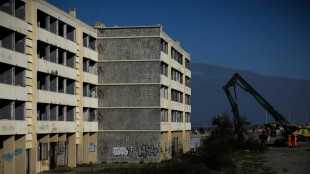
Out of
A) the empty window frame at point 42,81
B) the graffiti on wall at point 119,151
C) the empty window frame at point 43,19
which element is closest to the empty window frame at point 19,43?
the empty window frame at point 43,19

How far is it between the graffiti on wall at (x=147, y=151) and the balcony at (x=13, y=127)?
2023cm

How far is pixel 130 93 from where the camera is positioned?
195ft

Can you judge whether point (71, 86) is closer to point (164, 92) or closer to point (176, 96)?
point (164, 92)

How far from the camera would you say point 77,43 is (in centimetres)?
5234

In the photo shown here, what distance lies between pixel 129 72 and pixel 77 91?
8.63 m

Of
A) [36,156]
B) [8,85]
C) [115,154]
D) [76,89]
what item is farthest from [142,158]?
[8,85]

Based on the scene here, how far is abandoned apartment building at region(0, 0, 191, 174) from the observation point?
129ft

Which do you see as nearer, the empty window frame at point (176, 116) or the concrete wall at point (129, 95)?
the concrete wall at point (129, 95)

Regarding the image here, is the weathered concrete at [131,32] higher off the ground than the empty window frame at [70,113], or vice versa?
the weathered concrete at [131,32]

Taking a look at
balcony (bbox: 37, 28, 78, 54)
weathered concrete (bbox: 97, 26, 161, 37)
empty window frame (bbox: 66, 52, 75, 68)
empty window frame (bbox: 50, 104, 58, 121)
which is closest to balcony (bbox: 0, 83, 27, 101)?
balcony (bbox: 37, 28, 78, 54)

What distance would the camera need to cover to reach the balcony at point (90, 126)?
54969 millimetres

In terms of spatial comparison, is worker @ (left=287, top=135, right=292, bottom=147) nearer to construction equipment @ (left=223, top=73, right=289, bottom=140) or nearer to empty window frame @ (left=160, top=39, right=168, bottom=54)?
construction equipment @ (left=223, top=73, right=289, bottom=140)

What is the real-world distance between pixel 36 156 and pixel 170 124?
86.8 ft

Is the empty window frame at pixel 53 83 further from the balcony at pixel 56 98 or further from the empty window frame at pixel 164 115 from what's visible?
the empty window frame at pixel 164 115
